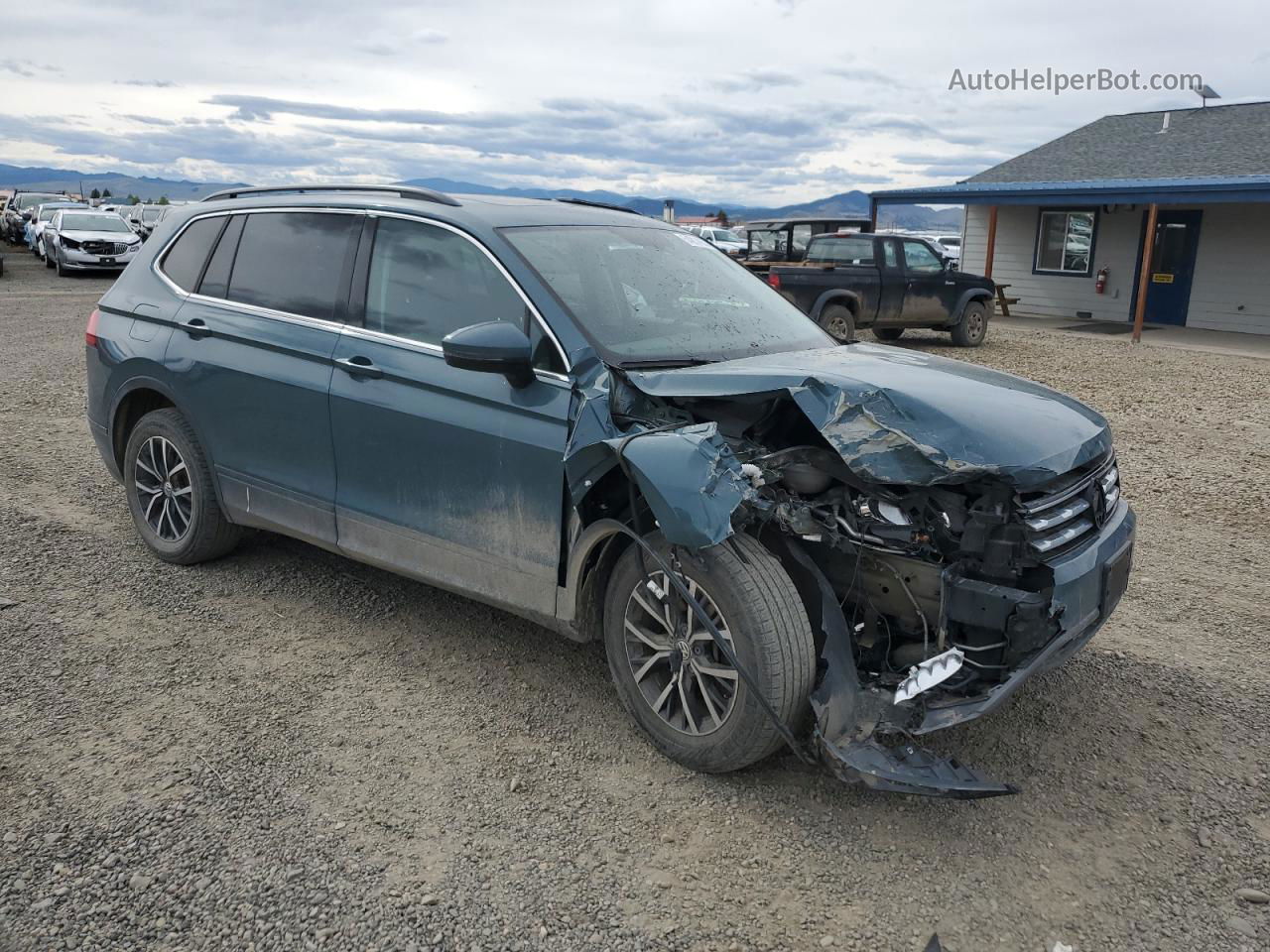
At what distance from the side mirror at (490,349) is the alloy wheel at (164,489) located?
2.14 metres

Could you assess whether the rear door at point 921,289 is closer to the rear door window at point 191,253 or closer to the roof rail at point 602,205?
the roof rail at point 602,205

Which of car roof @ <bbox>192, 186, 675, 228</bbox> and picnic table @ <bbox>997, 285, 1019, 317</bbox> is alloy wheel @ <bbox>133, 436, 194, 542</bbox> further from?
picnic table @ <bbox>997, 285, 1019, 317</bbox>

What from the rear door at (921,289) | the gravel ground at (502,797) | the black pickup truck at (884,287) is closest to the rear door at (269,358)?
the gravel ground at (502,797)

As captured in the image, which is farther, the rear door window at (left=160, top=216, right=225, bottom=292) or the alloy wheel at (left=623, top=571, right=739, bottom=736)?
the rear door window at (left=160, top=216, right=225, bottom=292)

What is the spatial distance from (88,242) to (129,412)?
71.7ft

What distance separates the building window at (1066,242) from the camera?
20.2 meters

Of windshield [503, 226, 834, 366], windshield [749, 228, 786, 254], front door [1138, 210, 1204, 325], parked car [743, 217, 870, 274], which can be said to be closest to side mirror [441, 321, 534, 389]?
windshield [503, 226, 834, 366]

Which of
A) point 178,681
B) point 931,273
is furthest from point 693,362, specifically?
point 931,273

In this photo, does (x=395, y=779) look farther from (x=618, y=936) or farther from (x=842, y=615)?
(x=842, y=615)

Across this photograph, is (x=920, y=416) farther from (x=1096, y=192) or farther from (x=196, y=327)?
(x=1096, y=192)

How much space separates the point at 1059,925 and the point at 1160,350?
15120 mm

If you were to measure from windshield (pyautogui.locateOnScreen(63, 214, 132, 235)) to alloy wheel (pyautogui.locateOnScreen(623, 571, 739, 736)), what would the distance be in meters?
25.6

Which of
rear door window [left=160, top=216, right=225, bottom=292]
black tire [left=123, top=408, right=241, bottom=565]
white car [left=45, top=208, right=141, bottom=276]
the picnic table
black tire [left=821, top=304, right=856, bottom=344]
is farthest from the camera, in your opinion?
white car [left=45, top=208, right=141, bottom=276]

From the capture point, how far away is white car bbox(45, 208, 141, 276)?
2392 cm
